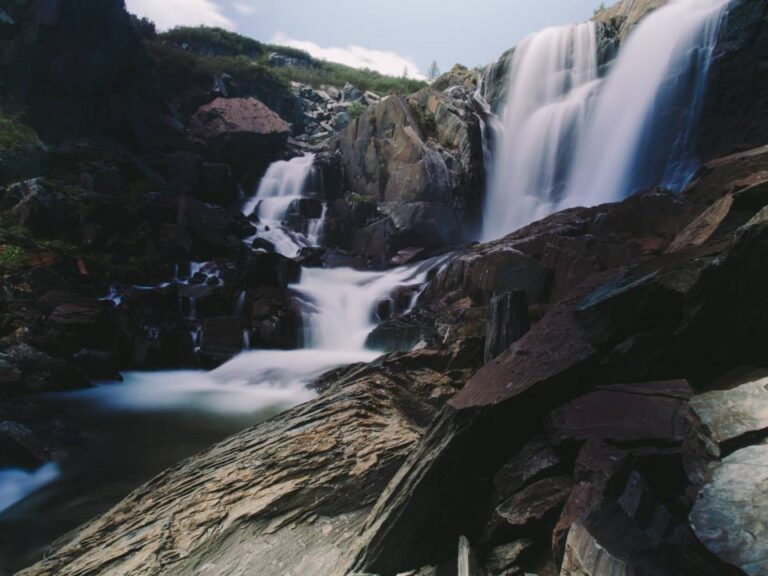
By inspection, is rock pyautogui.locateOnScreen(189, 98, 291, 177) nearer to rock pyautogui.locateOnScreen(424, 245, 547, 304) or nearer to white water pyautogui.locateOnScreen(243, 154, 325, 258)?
white water pyautogui.locateOnScreen(243, 154, 325, 258)

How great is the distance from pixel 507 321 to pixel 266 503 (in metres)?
3.46

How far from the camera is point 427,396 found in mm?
5980

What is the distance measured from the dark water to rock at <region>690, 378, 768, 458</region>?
7.50 metres

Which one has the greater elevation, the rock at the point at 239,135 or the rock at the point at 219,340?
the rock at the point at 239,135

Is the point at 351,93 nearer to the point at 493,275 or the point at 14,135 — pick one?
the point at 14,135

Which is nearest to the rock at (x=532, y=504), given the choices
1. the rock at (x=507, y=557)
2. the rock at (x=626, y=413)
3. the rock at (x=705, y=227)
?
the rock at (x=507, y=557)

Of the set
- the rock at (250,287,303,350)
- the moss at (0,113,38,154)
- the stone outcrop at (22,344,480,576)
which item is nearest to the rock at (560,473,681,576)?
the stone outcrop at (22,344,480,576)

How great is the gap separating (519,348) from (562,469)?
1.48 meters

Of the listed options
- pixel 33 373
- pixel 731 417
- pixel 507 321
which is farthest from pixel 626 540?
pixel 33 373

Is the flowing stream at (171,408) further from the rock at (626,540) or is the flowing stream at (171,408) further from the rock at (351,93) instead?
the rock at (351,93)

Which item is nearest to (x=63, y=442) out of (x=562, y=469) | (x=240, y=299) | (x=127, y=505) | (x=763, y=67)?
(x=127, y=505)

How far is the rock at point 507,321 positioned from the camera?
5.48 metres

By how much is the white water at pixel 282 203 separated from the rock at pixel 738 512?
21175mm

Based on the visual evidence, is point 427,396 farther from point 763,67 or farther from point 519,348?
point 763,67
